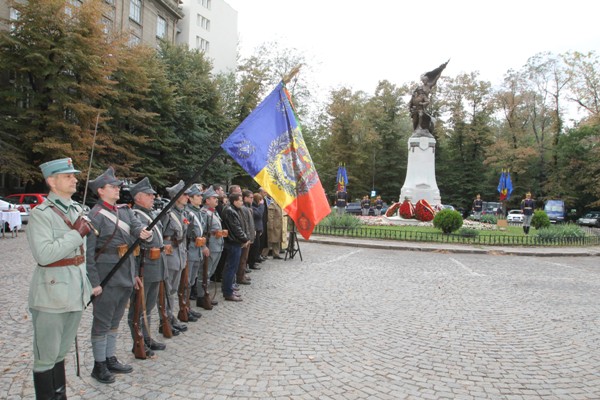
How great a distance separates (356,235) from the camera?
18281 millimetres

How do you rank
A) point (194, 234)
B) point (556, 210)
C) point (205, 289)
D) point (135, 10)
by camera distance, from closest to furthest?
1. point (194, 234)
2. point (205, 289)
3. point (556, 210)
4. point (135, 10)

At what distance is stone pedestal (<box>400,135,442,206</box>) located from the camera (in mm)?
27438

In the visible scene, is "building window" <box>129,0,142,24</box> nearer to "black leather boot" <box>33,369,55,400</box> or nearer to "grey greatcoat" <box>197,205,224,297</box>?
"grey greatcoat" <box>197,205,224,297</box>

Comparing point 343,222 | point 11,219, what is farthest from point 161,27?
point 343,222

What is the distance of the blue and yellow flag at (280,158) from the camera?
5426 mm

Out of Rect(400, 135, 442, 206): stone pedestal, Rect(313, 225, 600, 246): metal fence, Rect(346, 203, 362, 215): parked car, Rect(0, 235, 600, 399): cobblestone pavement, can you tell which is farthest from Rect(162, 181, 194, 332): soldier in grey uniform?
Rect(346, 203, 362, 215): parked car

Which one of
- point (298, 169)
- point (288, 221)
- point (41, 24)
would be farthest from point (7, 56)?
point (298, 169)

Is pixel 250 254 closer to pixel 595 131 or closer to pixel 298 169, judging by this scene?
pixel 298 169

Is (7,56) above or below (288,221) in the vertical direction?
above

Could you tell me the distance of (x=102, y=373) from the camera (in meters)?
4.21

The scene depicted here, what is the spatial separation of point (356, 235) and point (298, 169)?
491 inches

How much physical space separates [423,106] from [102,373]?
89.3 feet

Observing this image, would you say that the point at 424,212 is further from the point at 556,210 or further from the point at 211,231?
the point at 556,210

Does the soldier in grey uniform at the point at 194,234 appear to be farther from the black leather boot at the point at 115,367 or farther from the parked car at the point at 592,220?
the parked car at the point at 592,220
